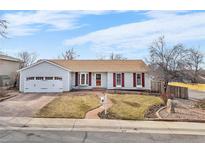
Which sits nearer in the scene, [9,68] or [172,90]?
[172,90]

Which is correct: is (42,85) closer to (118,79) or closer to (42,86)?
(42,86)

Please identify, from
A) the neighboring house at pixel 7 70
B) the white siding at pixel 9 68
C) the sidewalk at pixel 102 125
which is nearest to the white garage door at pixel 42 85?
the neighboring house at pixel 7 70

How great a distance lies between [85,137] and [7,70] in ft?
67.8

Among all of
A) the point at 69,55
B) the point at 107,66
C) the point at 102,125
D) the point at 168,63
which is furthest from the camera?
the point at 69,55

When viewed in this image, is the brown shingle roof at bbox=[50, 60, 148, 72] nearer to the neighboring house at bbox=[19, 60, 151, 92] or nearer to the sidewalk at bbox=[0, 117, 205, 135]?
the neighboring house at bbox=[19, 60, 151, 92]

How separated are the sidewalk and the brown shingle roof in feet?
46.8

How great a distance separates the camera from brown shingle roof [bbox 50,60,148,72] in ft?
80.7

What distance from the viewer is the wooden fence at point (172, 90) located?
21734mm

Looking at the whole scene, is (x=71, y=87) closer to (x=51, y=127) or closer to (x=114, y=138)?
(x=51, y=127)

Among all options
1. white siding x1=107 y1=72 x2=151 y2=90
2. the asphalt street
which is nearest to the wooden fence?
white siding x1=107 y1=72 x2=151 y2=90

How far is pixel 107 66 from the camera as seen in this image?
25.8 meters

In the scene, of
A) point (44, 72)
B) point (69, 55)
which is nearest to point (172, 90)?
point (44, 72)

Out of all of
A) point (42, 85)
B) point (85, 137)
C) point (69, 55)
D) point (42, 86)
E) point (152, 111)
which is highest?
point (69, 55)
